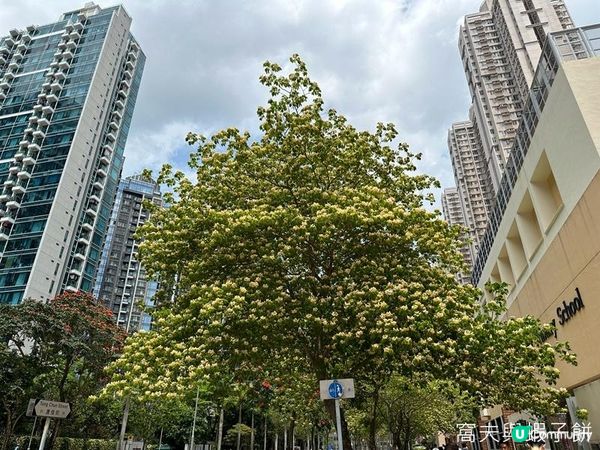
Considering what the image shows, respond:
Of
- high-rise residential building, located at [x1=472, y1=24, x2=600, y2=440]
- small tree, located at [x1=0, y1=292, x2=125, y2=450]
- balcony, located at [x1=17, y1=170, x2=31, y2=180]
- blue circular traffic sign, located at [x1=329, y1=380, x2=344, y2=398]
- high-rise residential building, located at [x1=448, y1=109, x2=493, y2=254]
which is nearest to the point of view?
blue circular traffic sign, located at [x1=329, y1=380, x2=344, y2=398]

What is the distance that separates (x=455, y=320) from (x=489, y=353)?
4.60ft

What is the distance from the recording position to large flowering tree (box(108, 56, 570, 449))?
10.4 meters

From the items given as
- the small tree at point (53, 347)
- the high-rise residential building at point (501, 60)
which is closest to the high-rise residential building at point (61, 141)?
the small tree at point (53, 347)

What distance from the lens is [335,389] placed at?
8.55 metres

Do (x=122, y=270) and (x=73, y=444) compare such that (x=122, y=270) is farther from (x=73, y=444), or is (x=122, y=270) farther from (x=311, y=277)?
(x=311, y=277)

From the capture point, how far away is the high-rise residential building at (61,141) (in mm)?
Answer: 65438

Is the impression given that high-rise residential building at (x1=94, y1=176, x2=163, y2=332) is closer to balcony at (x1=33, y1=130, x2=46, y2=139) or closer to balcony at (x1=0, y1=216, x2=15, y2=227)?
balcony at (x1=33, y1=130, x2=46, y2=139)

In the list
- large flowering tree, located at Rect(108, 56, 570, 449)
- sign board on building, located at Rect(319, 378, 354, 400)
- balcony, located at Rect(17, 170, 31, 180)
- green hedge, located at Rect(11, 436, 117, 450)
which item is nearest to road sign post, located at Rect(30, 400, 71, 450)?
large flowering tree, located at Rect(108, 56, 570, 449)

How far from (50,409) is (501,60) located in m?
112

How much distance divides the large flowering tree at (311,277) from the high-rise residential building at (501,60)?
83777mm

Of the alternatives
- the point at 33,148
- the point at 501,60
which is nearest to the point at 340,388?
the point at 33,148

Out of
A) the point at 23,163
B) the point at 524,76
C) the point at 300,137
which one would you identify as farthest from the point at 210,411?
the point at 524,76

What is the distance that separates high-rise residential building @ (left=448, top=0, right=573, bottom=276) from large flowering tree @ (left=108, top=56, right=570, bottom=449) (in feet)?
275

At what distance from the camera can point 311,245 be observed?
40.3 ft
